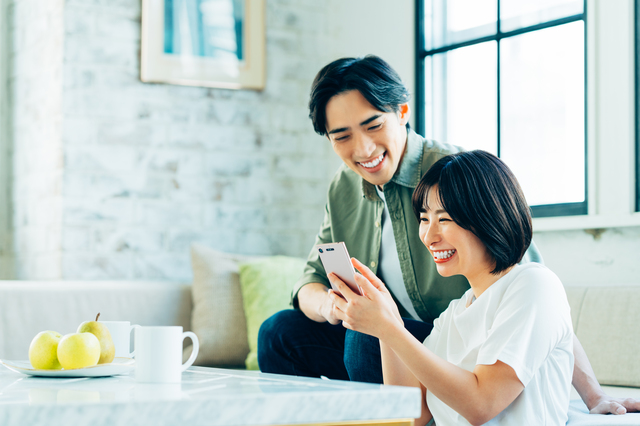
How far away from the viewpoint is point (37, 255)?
127 inches

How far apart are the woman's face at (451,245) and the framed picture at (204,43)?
224 cm

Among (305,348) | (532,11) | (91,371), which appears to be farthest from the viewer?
(532,11)

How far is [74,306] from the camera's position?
101 inches

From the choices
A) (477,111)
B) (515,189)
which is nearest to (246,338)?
(477,111)

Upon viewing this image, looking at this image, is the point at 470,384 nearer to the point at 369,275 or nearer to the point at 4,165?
the point at 369,275

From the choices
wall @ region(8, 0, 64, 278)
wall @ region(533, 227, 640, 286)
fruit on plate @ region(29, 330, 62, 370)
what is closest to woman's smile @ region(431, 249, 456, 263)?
fruit on plate @ region(29, 330, 62, 370)

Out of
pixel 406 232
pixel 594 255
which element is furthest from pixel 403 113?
pixel 594 255

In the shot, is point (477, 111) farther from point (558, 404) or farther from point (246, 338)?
point (558, 404)

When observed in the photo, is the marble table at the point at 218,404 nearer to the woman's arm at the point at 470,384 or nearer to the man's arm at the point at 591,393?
the woman's arm at the point at 470,384

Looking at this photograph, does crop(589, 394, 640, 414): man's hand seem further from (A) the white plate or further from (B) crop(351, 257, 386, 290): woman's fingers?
(A) the white plate

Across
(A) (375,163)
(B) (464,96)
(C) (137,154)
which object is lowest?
(A) (375,163)

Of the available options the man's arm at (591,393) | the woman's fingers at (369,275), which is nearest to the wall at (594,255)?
the man's arm at (591,393)

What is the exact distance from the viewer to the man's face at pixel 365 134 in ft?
5.64

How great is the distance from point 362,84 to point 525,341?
82 cm
